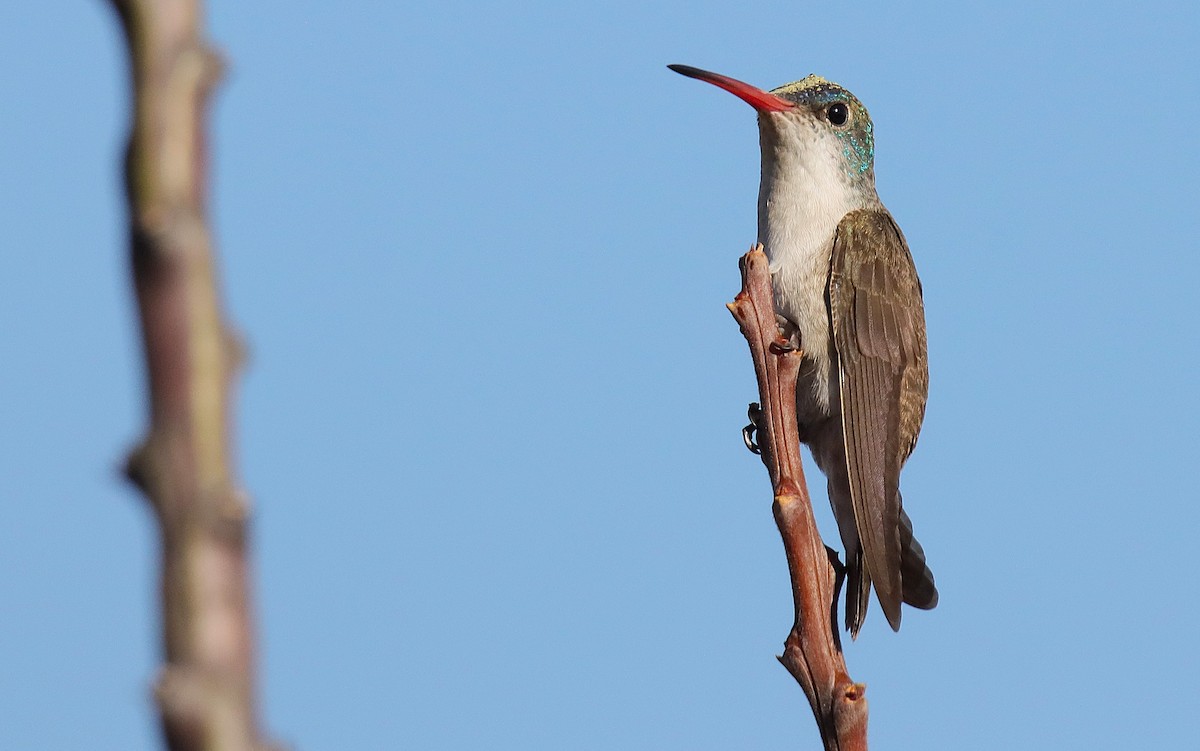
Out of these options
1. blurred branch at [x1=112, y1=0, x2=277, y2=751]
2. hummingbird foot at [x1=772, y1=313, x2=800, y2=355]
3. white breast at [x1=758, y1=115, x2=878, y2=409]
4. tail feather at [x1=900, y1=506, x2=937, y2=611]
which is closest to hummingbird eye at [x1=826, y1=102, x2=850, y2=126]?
white breast at [x1=758, y1=115, x2=878, y2=409]

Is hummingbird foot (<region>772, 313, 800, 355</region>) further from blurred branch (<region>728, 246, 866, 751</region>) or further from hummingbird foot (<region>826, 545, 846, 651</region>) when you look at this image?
blurred branch (<region>728, 246, 866, 751</region>)

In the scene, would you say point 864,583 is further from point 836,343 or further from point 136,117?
point 136,117

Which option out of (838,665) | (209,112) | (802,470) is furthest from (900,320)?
(209,112)

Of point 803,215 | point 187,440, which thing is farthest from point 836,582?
point 187,440

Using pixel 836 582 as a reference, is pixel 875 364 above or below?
above

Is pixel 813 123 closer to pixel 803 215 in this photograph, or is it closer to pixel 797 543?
pixel 803 215

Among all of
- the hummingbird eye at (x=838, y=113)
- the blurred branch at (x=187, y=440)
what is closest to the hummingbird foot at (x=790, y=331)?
the hummingbird eye at (x=838, y=113)

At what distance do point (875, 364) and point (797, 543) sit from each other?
2.49 m

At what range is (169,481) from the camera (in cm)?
50

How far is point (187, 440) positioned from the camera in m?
0.50

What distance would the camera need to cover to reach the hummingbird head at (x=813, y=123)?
5.86 metres

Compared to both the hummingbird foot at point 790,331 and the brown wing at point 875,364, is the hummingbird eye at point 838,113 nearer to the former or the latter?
the brown wing at point 875,364

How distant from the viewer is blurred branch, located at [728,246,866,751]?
312 cm

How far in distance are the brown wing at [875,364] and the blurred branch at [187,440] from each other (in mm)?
4766
